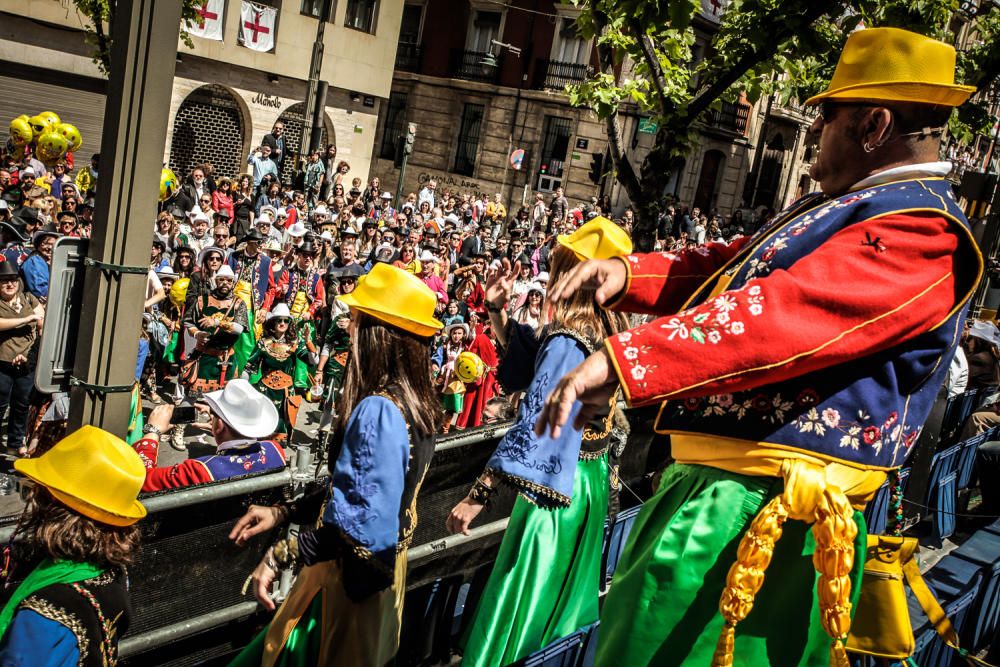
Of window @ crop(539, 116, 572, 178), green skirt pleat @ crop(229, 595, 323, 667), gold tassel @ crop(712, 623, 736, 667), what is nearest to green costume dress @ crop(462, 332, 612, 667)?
green skirt pleat @ crop(229, 595, 323, 667)

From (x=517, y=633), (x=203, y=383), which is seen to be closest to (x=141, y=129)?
(x=517, y=633)

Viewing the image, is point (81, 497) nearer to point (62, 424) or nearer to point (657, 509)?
point (657, 509)

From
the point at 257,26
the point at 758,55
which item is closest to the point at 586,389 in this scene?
the point at 758,55

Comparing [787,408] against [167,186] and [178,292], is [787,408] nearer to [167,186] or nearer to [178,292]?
[178,292]

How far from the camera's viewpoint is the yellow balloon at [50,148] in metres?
17.2

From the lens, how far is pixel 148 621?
12.0 ft

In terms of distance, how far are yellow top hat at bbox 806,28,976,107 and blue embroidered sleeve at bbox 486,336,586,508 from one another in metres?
1.95

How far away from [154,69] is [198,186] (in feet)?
44.6

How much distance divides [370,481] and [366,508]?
9 cm

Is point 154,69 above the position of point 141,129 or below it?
above

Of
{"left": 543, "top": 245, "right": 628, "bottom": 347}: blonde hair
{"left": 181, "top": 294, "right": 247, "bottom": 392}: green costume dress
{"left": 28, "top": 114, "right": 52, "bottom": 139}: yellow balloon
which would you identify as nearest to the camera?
{"left": 543, "top": 245, "right": 628, "bottom": 347}: blonde hair

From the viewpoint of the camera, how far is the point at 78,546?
269 centimetres

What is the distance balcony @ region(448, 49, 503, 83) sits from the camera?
3556cm

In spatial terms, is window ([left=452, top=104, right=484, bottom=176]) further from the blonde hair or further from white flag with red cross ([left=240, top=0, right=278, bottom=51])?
the blonde hair
